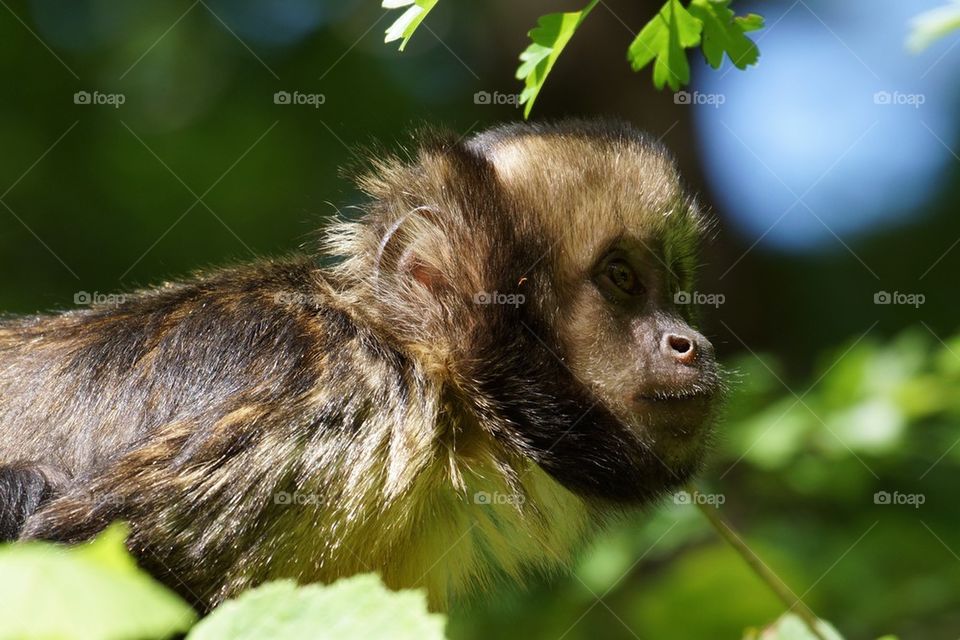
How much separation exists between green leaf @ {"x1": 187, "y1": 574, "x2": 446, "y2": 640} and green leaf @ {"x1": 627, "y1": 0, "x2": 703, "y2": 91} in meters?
Answer: 3.16

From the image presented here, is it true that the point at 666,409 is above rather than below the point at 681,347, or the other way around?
below

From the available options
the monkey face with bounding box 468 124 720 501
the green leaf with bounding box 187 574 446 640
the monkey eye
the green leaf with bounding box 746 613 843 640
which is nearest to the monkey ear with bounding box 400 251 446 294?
the monkey face with bounding box 468 124 720 501

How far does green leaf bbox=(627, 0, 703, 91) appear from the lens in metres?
4.25

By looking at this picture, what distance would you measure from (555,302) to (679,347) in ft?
2.01

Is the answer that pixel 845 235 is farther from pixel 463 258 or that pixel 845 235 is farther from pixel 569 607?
pixel 463 258

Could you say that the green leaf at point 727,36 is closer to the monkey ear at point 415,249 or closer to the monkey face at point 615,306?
the monkey face at point 615,306

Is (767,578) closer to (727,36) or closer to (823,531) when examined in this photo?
(727,36)

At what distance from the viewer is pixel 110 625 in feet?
4.05

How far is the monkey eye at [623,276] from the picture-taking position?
5094 mm

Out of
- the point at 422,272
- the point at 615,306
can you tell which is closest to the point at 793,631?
the point at 615,306

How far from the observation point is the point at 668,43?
433 centimetres

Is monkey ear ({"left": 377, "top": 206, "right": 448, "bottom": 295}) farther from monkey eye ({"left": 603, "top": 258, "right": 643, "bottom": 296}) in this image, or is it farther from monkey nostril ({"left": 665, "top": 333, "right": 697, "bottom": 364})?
monkey nostril ({"left": 665, "top": 333, "right": 697, "bottom": 364})

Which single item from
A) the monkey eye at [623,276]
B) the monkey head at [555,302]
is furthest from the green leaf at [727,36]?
the monkey eye at [623,276]

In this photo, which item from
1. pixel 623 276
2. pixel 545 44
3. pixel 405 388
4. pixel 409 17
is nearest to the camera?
pixel 409 17
